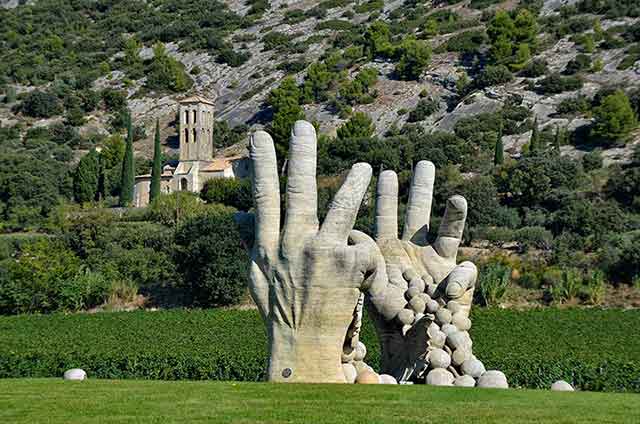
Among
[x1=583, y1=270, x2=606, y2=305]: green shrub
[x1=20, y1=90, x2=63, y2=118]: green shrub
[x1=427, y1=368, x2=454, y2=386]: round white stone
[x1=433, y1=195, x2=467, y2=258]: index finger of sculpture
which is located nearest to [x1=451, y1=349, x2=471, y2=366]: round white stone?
[x1=427, y1=368, x2=454, y2=386]: round white stone

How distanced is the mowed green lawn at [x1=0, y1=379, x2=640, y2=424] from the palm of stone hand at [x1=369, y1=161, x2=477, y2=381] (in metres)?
1.15

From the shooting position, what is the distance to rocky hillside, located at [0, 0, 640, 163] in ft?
344

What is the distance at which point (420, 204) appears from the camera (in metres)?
18.6

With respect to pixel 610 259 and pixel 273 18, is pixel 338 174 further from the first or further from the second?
pixel 273 18

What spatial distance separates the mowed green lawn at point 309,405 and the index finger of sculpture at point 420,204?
12.3ft

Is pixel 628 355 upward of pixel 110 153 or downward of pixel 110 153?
downward

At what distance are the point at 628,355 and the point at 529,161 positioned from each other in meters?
37.7

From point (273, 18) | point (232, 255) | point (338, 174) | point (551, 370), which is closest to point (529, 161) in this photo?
point (338, 174)

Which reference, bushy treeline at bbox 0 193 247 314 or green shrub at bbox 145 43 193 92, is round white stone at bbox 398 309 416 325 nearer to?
bushy treeline at bbox 0 193 247 314

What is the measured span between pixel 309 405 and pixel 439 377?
348 centimetres

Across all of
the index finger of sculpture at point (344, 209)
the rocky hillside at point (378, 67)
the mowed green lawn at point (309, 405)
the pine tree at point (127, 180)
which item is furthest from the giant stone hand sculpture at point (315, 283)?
the pine tree at point (127, 180)

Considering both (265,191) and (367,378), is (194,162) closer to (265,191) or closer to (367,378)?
(367,378)

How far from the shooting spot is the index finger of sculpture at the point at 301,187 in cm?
1495

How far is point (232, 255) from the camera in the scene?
59.5 meters
